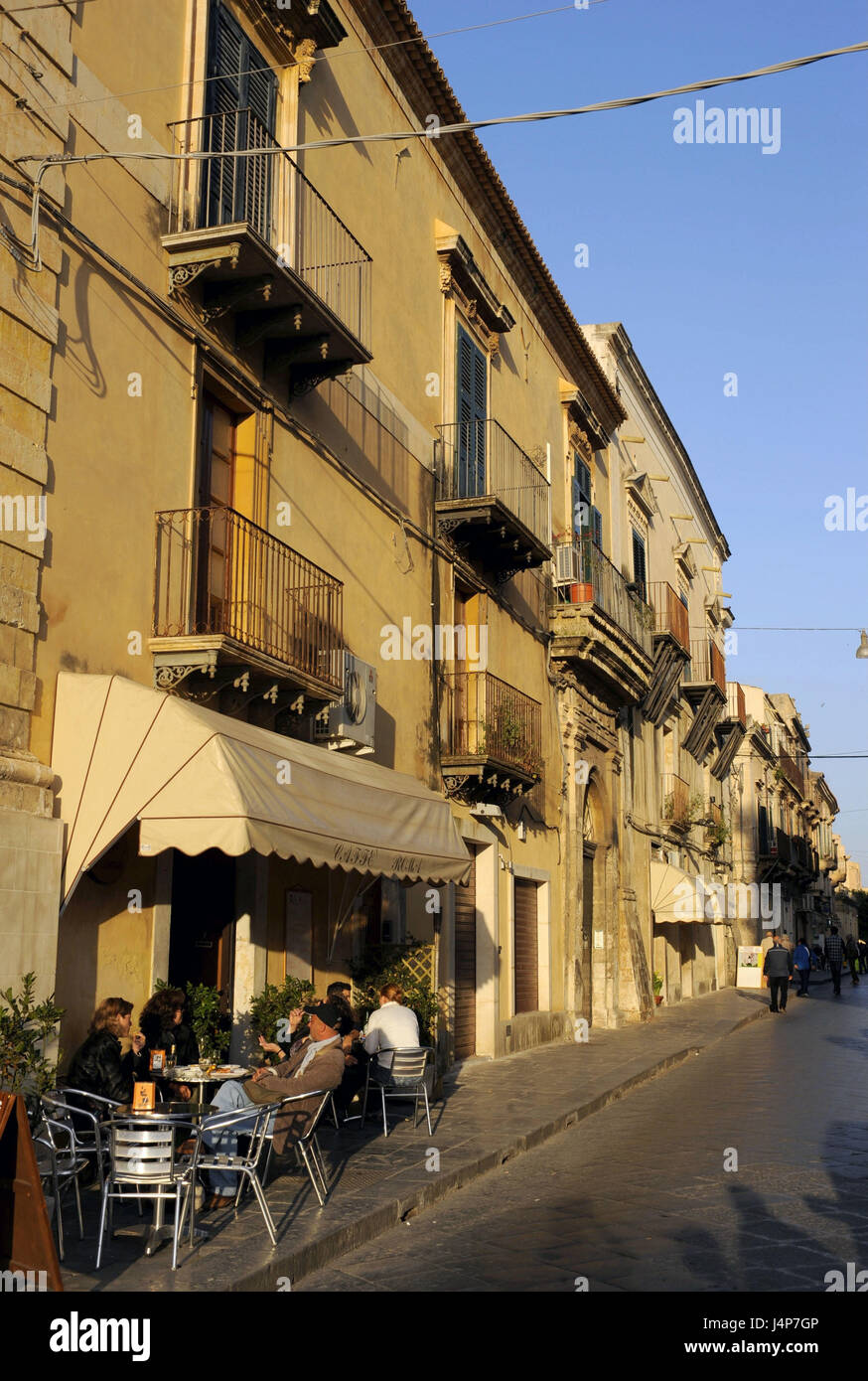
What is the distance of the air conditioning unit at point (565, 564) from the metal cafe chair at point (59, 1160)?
579 inches

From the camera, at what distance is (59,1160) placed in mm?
7012

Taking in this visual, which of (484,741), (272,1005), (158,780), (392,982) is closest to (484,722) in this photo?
(484,741)

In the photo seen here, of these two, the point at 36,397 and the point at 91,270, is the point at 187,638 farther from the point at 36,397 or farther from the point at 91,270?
the point at 91,270

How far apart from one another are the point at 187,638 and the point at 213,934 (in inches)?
108

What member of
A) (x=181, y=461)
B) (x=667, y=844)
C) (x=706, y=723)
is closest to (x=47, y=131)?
(x=181, y=461)

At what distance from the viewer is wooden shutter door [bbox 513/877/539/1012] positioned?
18.2 meters

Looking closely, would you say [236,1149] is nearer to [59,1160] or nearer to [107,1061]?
[107,1061]

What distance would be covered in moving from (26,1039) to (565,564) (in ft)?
48.9

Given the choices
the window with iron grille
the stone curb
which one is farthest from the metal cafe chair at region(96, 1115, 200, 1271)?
the window with iron grille

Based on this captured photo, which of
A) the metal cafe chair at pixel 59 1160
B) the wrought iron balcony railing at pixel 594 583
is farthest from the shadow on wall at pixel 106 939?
the wrought iron balcony railing at pixel 594 583

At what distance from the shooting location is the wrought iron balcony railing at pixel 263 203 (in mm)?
9953

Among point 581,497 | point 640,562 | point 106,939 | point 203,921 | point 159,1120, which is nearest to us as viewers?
point 159,1120

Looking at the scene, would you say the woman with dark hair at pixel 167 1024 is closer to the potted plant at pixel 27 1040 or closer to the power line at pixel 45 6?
the potted plant at pixel 27 1040
